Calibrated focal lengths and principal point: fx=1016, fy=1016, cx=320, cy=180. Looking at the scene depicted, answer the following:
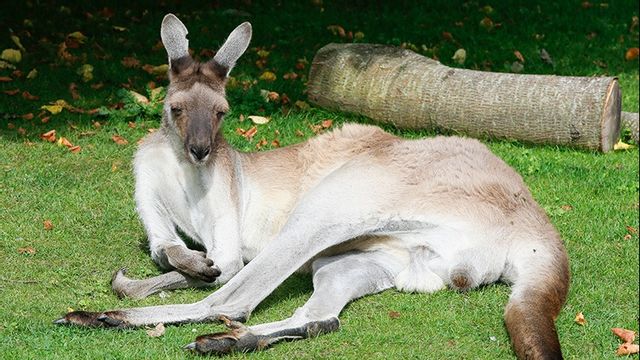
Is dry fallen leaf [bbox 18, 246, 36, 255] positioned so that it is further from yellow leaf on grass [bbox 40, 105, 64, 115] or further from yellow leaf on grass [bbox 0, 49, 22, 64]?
yellow leaf on grass [bbox 0, 49, 22, 64]

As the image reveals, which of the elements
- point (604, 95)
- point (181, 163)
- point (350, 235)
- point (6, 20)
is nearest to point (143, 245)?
point (181, 163)

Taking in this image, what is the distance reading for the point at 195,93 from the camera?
6156mm

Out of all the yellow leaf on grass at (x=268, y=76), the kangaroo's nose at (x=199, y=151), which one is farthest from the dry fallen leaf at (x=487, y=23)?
the kangaroo's nose at (x=199, y=151)

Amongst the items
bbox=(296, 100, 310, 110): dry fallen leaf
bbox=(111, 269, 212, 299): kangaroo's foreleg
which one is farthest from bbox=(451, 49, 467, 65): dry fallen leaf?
bbox=(111, 269, 212, 299): kangaroo's foreleg

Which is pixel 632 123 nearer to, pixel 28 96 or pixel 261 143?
pixel 261 143

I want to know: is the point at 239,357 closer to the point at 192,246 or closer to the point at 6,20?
the point at 192,246

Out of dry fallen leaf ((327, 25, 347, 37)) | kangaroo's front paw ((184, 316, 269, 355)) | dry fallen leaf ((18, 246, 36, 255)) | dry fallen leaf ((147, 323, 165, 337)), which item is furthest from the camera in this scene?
dry fallen leaf ((327, 25, 347, 37))

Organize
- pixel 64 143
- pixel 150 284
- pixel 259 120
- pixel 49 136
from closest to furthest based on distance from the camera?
pixel 150 284 → pixel 64 143 → pixel 49 136 → pixel 259 120

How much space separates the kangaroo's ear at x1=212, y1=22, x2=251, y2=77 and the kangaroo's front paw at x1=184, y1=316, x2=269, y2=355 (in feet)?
6.52

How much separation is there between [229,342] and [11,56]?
6.38 m

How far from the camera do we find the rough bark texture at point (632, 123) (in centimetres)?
952

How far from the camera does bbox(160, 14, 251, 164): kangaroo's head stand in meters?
5.98

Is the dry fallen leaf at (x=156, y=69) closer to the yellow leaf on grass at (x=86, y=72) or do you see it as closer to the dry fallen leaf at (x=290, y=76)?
the yellow leaf on grass at (x=86, y=72)

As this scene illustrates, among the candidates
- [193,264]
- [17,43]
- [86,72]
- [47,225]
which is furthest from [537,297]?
[17,43]
